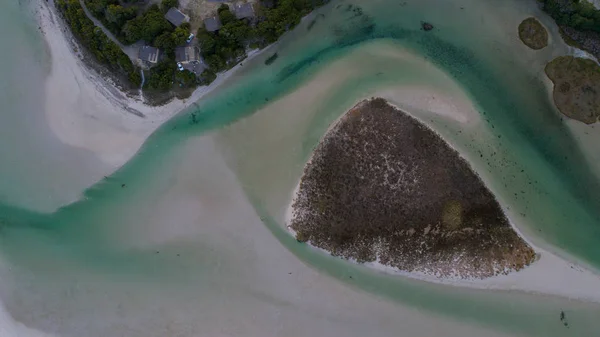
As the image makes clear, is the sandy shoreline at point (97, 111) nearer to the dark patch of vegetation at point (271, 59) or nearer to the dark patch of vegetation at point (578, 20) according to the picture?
the dark patch of vegetation at point (271, 59)

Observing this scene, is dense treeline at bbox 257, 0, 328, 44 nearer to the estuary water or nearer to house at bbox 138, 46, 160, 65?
the estuary water

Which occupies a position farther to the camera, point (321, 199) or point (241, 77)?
point (241, 77)

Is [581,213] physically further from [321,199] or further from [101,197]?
[101,197]

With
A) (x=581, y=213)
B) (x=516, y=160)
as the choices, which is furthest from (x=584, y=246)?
(x=516, y=160)

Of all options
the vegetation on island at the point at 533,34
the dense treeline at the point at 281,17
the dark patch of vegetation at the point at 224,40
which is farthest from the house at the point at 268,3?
the vegetation on island at the point at 533,34

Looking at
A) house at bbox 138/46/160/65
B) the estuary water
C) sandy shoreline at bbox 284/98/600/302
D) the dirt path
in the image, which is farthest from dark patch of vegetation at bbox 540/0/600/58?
the dirt path
